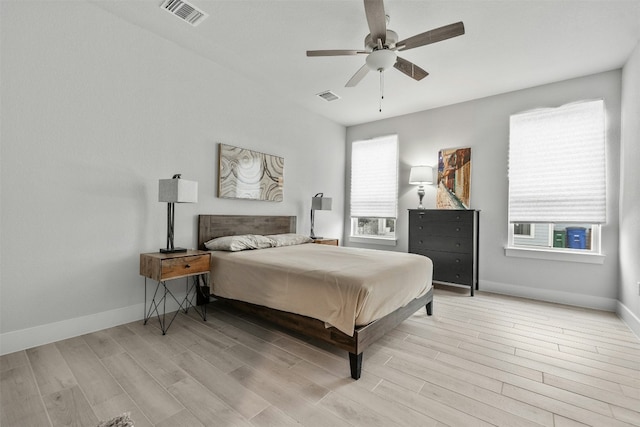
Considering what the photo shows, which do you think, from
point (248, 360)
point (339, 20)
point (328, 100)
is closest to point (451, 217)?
point (328, 100)

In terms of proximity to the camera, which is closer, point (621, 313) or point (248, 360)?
point (248, 360)

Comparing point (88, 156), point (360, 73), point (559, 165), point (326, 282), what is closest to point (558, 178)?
point (559, 165)

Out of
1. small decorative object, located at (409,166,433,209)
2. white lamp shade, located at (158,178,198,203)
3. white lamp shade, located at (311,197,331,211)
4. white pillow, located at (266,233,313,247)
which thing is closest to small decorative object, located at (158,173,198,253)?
white lamp shade, located at (158,178,198,203)

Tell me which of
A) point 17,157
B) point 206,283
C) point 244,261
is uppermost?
point 17,157

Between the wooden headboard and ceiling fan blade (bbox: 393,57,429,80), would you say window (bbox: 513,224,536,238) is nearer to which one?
ceiling fan blade (bbox: 393,57,429,80)

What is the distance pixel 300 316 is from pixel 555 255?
3.47m

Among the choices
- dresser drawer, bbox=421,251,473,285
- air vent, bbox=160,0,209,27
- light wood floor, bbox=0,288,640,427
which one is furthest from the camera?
dresser drawer, bbox=421,251,473,285

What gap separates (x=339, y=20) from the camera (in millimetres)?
2623

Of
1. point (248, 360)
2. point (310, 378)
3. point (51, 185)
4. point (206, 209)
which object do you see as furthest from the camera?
point (206, 209)

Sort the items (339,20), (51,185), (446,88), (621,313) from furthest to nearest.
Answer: (446,88)
(621,313)
(339,20)
(51,185)

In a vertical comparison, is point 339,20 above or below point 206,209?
above

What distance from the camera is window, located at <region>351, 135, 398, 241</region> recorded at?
5.28m

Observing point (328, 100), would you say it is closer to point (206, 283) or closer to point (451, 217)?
point (451, 217)

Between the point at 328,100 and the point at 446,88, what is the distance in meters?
1.69
